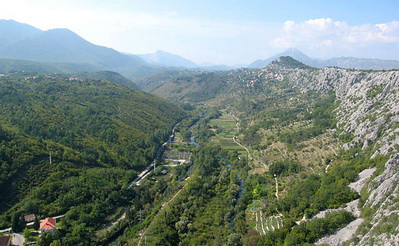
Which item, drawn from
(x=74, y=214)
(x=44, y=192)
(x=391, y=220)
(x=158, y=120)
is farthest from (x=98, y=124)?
(x=391, y=220)

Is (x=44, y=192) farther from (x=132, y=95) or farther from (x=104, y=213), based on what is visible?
(x=132, y=95)

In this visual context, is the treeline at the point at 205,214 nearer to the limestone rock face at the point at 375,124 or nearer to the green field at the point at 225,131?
the limestone rock face at the point at 375,124

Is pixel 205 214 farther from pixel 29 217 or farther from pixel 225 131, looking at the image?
pixel 225 131

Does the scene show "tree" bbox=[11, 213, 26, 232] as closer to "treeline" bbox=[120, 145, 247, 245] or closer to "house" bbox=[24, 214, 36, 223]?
"house" bbox=[24, 214, 36, 223]

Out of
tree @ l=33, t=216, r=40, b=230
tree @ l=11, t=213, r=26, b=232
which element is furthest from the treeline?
tree @ l=11, t=213, r=26, b=232

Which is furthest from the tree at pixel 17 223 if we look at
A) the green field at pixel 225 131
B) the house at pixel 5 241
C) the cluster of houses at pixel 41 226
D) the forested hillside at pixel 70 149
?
the green field at pixel 225 131
